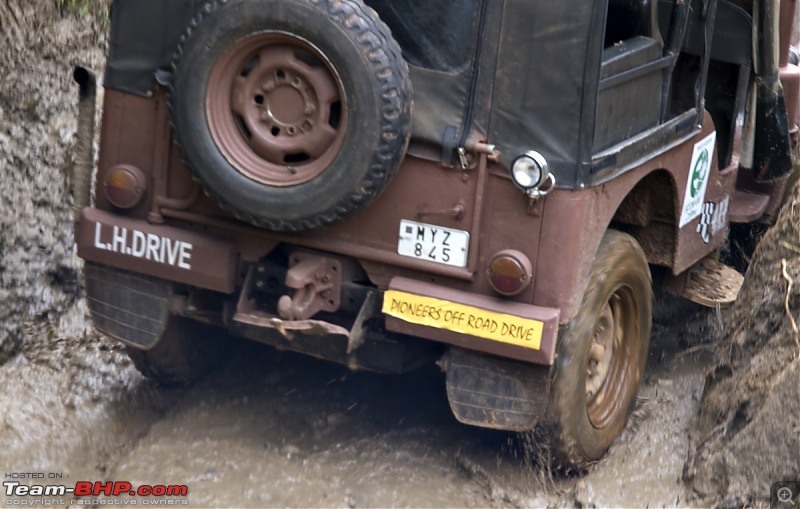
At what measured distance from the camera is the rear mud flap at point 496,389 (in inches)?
142

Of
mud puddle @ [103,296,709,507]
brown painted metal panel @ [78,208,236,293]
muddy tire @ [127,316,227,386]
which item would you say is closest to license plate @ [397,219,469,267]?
brown painted metal panel @ [78,208,236,293]

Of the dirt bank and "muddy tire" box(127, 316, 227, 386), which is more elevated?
the dirt bank

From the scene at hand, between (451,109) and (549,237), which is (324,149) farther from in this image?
(549,237)

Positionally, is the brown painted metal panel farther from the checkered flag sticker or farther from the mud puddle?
the checkered flag sticker

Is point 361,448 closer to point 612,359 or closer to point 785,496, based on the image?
point 612,359

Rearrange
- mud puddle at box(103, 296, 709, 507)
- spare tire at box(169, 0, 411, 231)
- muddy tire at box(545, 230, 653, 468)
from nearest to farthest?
spare tire at box(169, 0, 411, 231) < muddy tire at box(545, 230, 653, 468) < mud puddle at box(103, 296, 709, 507)

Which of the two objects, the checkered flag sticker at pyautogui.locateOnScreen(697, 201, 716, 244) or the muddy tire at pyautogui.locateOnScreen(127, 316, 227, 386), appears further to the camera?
the checkered flag sticker at pyautogui.locateOnScreen(697, 201, 716, 244)

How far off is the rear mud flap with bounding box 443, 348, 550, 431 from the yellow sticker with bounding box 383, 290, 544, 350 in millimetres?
138

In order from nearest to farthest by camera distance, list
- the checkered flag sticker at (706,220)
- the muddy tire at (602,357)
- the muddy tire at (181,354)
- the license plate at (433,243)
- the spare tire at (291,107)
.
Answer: the spare tire at (291,107) → the license plate at (433,243) → the muddy tire at (602,357) → the muddy tire at (181,354) → the checkered flag sticker at (706,220)

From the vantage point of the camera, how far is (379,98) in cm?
336

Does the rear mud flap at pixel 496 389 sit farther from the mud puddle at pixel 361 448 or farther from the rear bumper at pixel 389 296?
the mud puddle at pixel 361 448

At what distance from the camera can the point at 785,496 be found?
3.53m

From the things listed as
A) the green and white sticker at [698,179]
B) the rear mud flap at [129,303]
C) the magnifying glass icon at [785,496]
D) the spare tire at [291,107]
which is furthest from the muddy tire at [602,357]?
the rear mud flap at [129,303]

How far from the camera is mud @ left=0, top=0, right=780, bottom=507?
399cm
